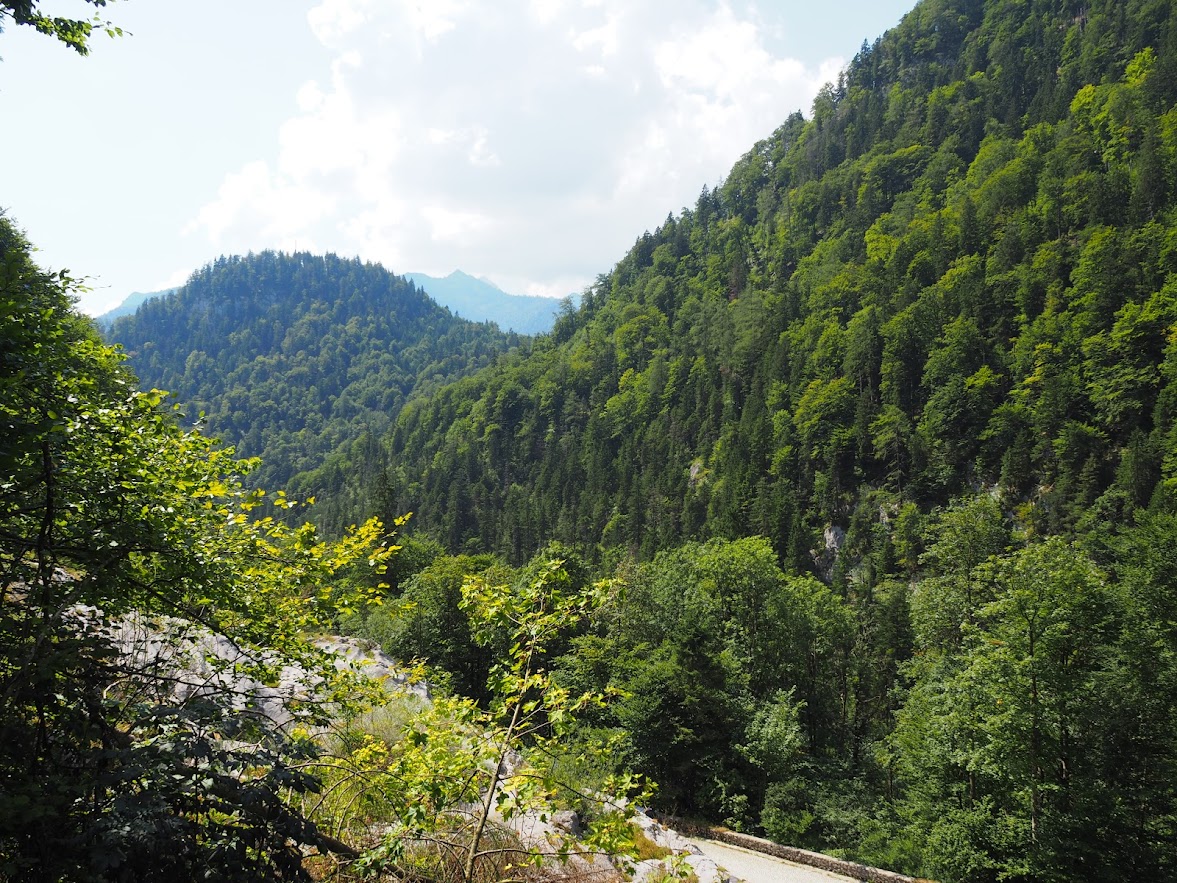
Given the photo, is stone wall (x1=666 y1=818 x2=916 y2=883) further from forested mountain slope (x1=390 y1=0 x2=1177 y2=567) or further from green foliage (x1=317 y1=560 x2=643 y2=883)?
forested mountain slope (x1=390 y1=0 x2=1177 y2=567)

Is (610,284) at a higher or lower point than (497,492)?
higher

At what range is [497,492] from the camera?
109562mm

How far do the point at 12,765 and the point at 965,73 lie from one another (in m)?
143

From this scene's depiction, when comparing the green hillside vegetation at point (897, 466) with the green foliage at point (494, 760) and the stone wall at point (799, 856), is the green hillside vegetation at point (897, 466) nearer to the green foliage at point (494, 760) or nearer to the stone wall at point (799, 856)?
the green foliage at point (494, 760)

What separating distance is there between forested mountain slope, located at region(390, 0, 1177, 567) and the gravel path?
43740 millimetres

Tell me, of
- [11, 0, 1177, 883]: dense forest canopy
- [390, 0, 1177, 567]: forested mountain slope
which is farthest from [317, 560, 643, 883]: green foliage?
[390, 0, 1177, 567]: forested mountain slope

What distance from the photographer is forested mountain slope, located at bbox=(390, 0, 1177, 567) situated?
189ft

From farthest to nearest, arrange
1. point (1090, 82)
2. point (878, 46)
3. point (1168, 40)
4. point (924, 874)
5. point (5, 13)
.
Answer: point (878, 46) < point (1090, 82) < point (1168, 40) < point (924, 874) < point (5, 13)

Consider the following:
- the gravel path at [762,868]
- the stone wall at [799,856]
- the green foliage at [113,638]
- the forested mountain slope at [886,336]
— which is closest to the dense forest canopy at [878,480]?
the green foliage at [113,638]

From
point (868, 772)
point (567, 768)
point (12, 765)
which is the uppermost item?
point (12, 765)

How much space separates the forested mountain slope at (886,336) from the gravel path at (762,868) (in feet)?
144

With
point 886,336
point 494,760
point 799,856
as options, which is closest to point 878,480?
point 886,336

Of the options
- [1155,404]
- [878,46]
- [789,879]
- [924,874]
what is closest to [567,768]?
[789,879]

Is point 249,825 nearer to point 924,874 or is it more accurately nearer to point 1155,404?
point 924,874
